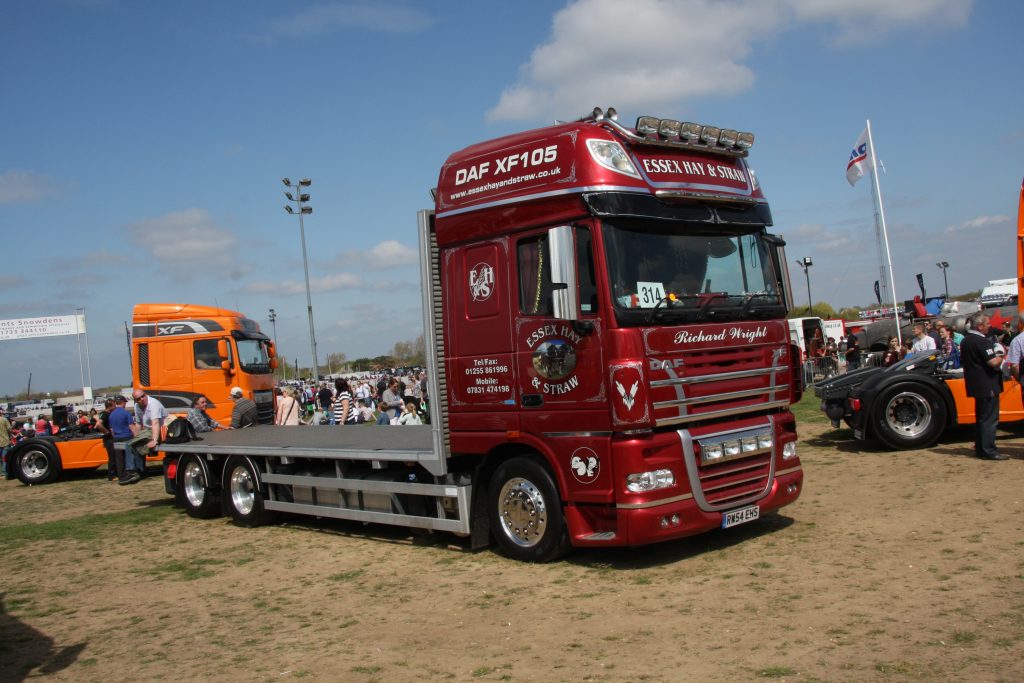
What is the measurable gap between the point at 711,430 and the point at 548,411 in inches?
53.0

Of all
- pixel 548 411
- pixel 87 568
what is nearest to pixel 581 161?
pixel 548 411

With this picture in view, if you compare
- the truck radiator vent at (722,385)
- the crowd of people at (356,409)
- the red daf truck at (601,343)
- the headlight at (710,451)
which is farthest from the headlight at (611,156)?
the crowd of people at (356,409)

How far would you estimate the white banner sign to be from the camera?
47.9 m

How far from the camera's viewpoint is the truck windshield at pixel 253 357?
795 inches

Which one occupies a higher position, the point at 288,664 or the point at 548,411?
the point at 548,411


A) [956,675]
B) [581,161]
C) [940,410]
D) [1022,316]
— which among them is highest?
[581,161]

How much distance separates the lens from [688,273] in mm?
7062

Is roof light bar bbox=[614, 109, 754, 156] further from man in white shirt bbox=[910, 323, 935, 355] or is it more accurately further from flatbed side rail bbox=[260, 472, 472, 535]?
man in white shirt bbox=[910, 323, 935, 355]

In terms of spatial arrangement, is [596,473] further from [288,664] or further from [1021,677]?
[1021,677]

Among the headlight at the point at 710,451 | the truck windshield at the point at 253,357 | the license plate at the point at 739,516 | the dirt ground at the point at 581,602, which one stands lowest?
the dirt ground at the point at 581,602

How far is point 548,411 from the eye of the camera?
23.1 ft

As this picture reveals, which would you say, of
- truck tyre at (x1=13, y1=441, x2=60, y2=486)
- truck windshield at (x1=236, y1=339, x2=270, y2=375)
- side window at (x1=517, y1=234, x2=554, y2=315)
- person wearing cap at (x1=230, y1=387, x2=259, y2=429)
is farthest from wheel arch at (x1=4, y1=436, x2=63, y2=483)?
side window at (x1=517, y1=234, x2=554, y2=315)

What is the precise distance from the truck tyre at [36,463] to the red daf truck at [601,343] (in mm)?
13352

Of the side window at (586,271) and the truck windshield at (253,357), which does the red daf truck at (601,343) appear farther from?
the truck windshield at (253,357)
